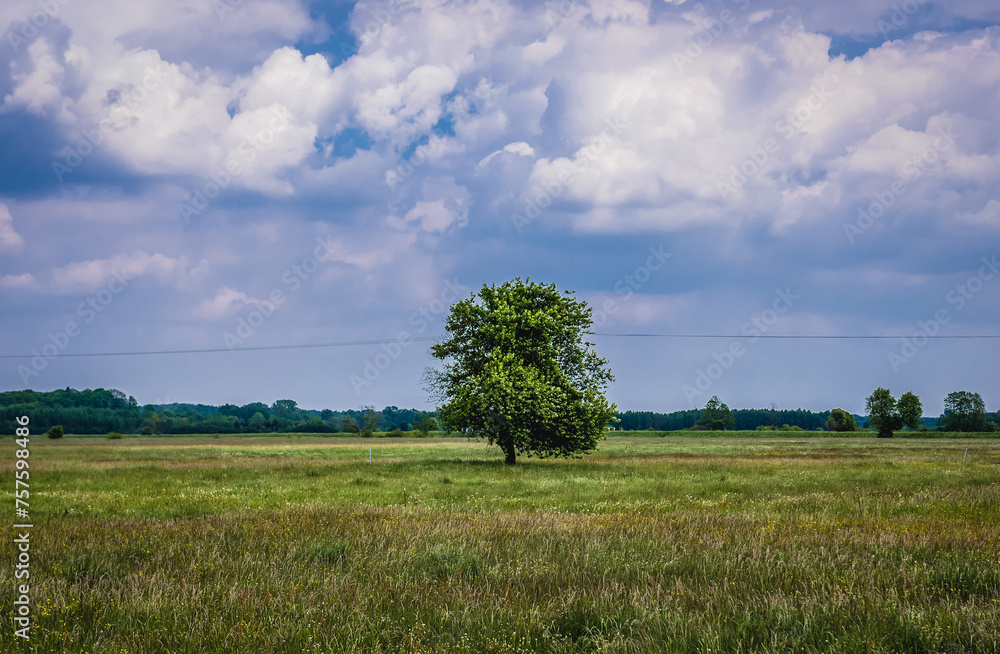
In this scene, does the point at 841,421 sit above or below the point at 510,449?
below

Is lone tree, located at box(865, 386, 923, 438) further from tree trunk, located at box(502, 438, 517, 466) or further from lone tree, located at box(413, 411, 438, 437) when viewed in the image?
tree trunk, located at box(502, 438, 517, 466)

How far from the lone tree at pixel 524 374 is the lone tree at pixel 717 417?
146m

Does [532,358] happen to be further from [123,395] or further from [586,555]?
[123,395]

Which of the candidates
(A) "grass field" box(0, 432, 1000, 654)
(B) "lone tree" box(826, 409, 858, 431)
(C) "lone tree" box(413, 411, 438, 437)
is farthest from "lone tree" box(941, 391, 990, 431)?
(A) "grass field" box(0, 432, 1000, 654)

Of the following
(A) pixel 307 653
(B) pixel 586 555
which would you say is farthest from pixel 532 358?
(A) pixel 307 653

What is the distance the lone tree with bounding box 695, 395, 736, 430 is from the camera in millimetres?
171375

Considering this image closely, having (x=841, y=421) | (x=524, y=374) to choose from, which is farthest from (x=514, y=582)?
(x=841, y=421)

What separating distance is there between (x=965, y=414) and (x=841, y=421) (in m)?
A: 26.4

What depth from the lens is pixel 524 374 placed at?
3397 cm

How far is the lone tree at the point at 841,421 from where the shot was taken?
491 ft

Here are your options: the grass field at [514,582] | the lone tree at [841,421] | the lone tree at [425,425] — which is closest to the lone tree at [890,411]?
the lone tree at [841,421]

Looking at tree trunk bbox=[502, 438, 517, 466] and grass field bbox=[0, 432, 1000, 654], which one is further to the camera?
tree trunk bbox=[502, 438, 517, 466]

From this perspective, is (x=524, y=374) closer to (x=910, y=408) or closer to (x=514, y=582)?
(x=514, y=582)

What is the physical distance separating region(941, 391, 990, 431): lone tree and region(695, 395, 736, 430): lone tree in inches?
1929
